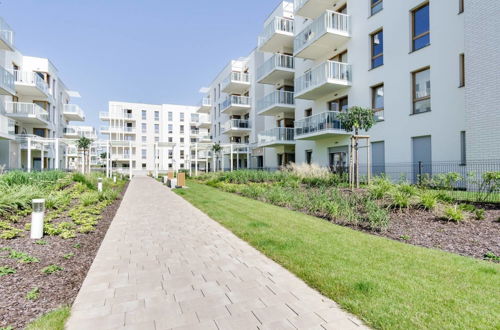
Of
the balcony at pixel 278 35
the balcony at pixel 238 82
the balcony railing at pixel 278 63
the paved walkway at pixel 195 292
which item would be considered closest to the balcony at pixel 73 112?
the balcony at pixel 238 82

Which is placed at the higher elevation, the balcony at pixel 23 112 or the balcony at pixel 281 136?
the balcony at pixel 23 112

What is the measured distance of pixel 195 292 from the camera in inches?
130

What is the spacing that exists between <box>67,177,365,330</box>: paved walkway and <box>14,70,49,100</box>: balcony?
28720 millimetres

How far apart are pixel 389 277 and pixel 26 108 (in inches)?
1271

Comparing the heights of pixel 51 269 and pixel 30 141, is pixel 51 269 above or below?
below

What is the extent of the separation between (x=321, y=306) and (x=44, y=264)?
157 inches

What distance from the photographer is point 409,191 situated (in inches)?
315

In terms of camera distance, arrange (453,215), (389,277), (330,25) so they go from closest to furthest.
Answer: (389,277) → (453,215) → (330,25)

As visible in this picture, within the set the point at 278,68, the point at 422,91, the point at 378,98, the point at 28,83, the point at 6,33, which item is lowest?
the point at 422,91

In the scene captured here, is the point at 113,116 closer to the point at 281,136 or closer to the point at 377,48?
the point at 281,136

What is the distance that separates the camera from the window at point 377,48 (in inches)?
671

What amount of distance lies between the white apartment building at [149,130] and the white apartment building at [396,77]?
130 ft

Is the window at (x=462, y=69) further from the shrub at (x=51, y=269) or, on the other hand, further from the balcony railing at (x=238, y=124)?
the balcony railing at (x=238, y=124)

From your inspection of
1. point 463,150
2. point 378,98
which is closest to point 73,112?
point 378,98
